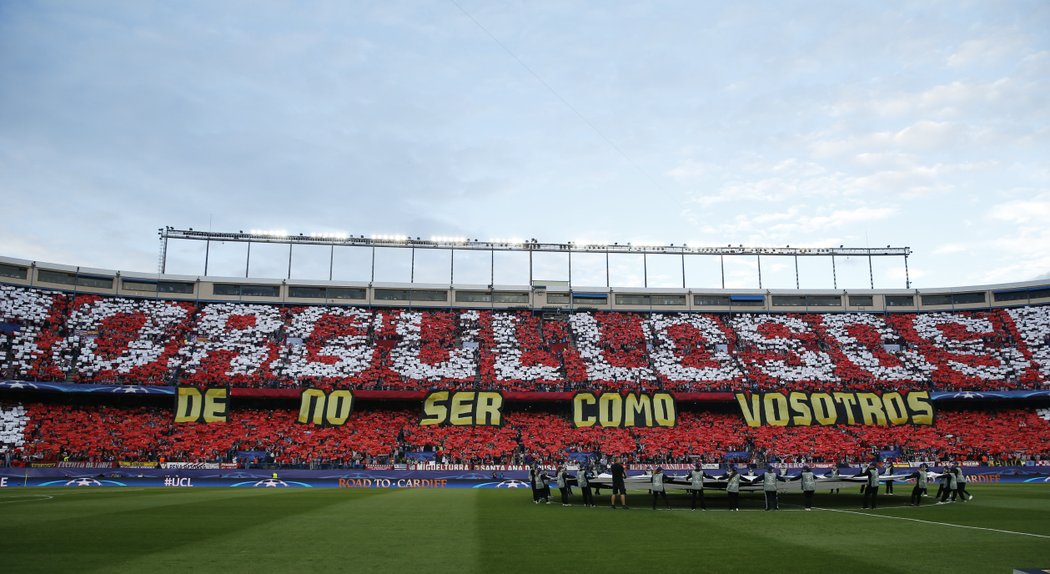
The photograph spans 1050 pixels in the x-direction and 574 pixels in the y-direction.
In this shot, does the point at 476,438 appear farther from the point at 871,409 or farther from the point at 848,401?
the point at 871,409

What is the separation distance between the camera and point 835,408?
167ft

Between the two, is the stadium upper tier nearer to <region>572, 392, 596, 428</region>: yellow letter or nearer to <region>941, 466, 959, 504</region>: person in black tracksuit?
<region>572, 392, 596, 428</region>: yellow letter

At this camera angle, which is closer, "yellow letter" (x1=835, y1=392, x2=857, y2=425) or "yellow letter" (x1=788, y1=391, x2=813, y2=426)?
"yellow letter" (x1=788, y1=391, x2=813, y2=426)

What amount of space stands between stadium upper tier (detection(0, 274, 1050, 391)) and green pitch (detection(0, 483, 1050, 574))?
28501 millimetres

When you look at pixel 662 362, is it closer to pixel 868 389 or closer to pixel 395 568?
pixel 868 389

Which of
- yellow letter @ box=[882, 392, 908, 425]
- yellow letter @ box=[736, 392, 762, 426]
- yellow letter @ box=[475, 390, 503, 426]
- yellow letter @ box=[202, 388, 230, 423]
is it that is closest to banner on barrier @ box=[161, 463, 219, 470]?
yellow letter @ box=[202, 388, 230, 423]

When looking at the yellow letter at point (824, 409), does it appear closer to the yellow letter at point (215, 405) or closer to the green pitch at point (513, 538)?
the green pitch at point (513, 538)

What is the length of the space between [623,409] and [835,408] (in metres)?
15.5

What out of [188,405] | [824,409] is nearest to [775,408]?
[824,409]

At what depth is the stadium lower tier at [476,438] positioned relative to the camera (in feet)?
143

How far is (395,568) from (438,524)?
6.52 meters

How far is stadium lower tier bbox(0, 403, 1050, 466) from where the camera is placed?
143ft

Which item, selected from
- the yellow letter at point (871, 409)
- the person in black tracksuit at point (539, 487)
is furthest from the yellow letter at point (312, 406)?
the yellow letter at point (871, 409)

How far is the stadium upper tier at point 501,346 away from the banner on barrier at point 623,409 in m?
1.72
